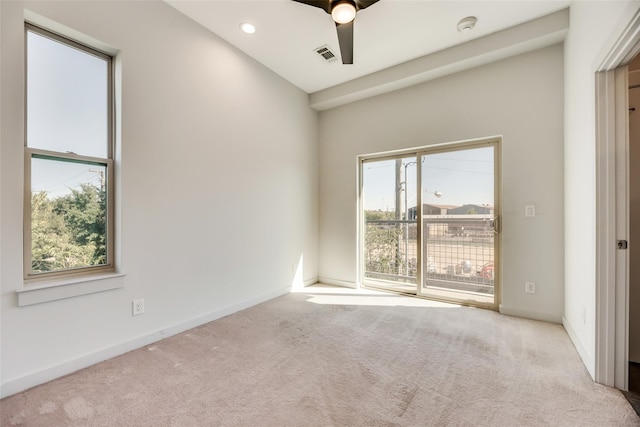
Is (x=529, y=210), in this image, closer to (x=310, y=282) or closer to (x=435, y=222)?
(x=435, y=222)

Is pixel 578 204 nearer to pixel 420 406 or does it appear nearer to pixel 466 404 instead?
pixel 466 404

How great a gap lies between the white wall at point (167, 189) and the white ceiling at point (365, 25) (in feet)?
0.84

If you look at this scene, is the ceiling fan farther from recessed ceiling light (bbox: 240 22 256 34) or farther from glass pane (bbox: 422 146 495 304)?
glass pane (bbox: 422 146 495 304)

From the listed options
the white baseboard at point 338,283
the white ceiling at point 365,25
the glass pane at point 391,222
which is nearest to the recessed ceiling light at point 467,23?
the white ceiling at point 365,25

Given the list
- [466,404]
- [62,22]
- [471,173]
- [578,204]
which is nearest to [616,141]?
[578,204]

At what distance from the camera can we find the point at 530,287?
2932mm

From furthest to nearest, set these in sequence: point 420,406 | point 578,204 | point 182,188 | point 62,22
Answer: point 182,188, point 578,204, point 62,22, point 420,406

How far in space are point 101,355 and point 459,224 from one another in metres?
3.82

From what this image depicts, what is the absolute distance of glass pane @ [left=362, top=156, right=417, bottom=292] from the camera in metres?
3.87

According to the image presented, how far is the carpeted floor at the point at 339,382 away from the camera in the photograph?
1509 mm

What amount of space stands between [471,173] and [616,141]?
1.59 meters

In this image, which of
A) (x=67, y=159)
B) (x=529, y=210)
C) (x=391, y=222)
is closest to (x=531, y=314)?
(x=529, y=210)

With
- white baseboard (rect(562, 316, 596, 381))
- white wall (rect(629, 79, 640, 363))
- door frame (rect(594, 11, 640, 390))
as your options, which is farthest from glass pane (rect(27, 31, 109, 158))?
white wall (rect(629, 79, 640, 363))

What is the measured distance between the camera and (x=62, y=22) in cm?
192
